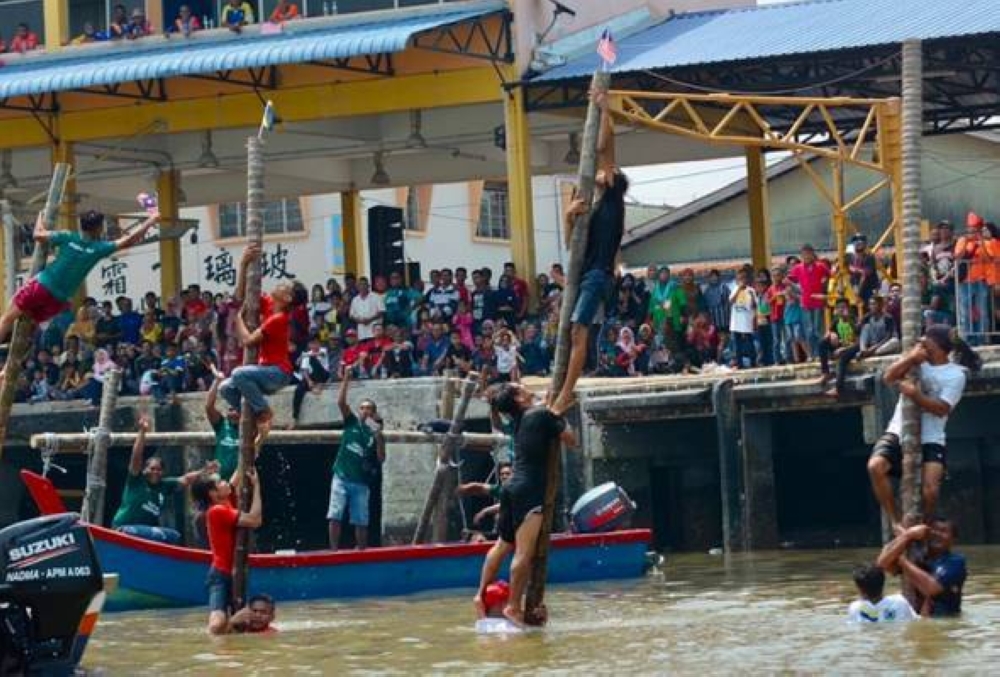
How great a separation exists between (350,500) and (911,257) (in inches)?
373

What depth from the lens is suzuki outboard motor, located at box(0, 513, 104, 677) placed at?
594 inches

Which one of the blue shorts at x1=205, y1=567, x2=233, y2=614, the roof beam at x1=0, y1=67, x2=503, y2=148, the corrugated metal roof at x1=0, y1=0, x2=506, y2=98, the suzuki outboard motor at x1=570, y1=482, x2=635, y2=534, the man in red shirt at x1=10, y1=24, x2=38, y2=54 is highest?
the man in red shirt at x1=10, y1=24, x2=38, y2=54

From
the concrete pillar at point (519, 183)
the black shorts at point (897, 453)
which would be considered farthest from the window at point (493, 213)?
the black shorts at point (897, 453)

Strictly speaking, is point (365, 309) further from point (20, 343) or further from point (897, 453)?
point (897, 453)

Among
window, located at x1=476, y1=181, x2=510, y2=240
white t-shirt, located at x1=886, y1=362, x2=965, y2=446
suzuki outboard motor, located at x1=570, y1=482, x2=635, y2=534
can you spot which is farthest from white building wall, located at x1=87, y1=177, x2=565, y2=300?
white t-shirt, located at x1=886, y1=362, x2=965, y2=446

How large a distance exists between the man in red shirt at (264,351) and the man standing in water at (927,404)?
500 centimetres

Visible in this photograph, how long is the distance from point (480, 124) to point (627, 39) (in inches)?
128

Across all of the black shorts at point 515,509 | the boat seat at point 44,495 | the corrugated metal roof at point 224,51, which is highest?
the corrugated metal roof at point 224,51

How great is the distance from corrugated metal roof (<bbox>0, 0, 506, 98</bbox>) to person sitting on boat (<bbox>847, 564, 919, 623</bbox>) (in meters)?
16.1

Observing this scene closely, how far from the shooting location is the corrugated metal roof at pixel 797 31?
30484 mm

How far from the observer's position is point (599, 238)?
1741 cm

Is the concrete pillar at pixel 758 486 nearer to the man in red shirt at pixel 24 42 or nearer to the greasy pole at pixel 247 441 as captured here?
the greasy pole at pixel 247 441

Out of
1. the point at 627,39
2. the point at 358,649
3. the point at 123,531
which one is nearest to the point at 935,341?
the point at 358,649

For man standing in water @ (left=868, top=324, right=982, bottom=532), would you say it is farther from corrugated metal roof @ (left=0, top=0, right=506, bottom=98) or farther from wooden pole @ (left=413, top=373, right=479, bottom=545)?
corrugated metal roof @ (left=0, top=0, right=506, bottom=98)
